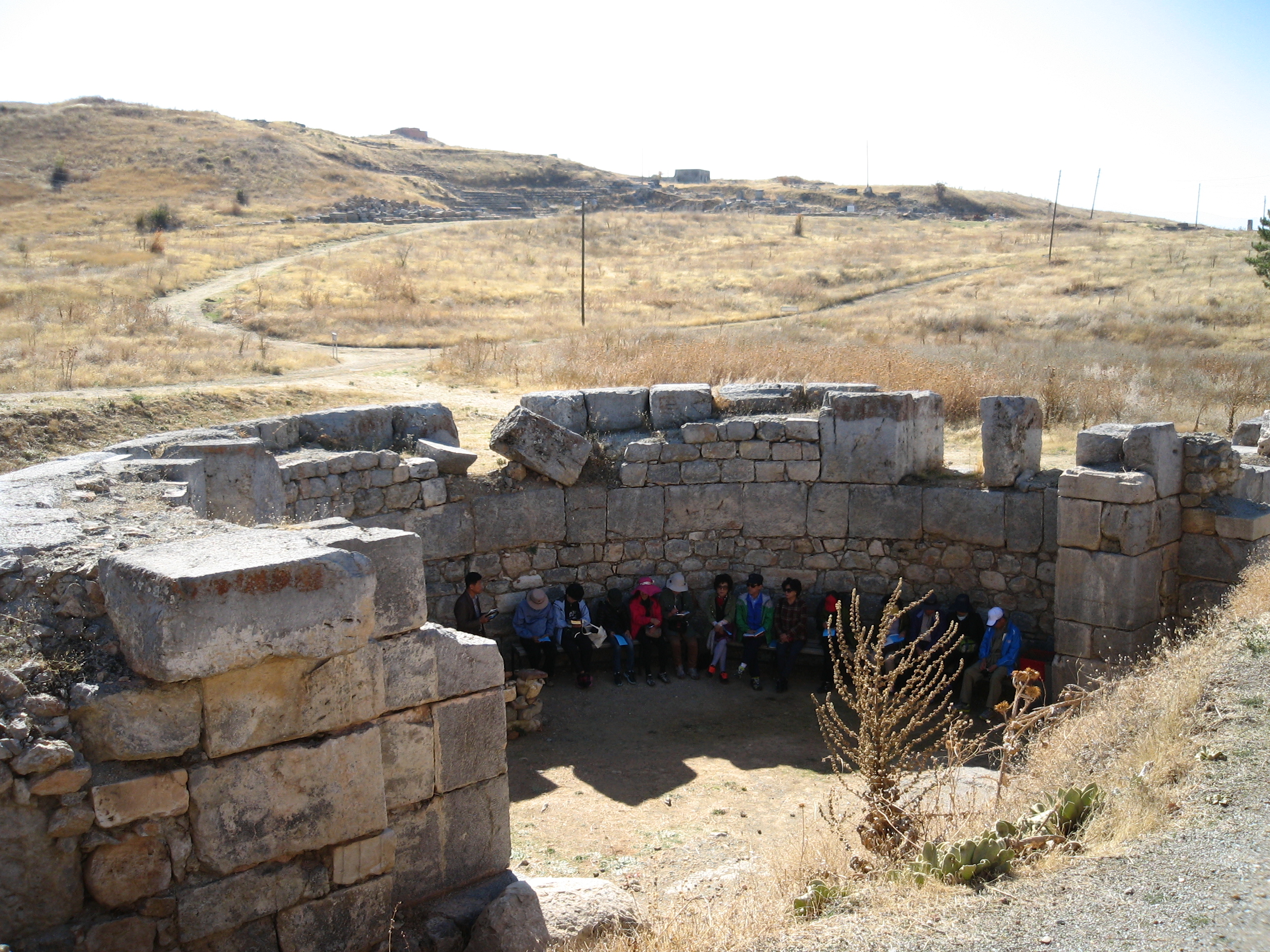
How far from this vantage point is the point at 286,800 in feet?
13.3

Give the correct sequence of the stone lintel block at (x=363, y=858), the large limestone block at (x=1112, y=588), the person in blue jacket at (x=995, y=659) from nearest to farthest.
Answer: the stone lintel block at (x=363, y=858) → the large limestone block at (x=1112, y=588) → the person in blue jacket at (x=995, y=659)

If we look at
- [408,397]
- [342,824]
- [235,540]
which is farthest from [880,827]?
[408,397]

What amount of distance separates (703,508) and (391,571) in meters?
5.80

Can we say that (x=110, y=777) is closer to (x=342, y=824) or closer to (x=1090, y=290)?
(x=342, y=824)

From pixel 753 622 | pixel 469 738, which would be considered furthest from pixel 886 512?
pixel 469 738

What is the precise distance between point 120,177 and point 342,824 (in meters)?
58.5

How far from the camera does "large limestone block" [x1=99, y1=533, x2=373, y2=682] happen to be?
3.60 meters

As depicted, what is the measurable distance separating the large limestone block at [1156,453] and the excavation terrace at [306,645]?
22 mm

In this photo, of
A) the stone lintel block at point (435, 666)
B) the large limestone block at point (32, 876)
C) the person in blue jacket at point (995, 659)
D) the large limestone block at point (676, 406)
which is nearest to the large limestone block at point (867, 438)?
the large limestone block at point (676, 406)

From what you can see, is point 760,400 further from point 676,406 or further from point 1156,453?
point 1156,453

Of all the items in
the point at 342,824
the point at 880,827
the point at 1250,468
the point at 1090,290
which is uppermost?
the point at 1090,290

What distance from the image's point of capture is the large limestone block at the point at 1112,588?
8.22 m

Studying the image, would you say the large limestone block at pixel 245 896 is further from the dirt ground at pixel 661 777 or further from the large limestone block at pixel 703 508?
the large limestone block at pixel 703 508

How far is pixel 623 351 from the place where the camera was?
1647 centimetres
